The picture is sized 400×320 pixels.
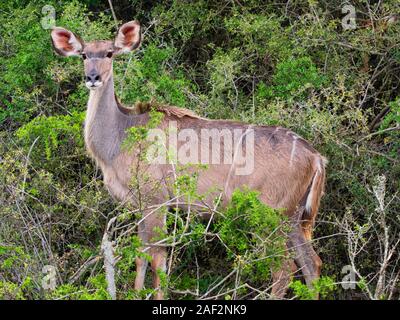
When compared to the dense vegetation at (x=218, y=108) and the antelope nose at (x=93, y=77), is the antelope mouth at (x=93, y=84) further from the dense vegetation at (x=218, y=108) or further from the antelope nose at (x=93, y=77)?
the dense vegetation at (x=218, y=108)

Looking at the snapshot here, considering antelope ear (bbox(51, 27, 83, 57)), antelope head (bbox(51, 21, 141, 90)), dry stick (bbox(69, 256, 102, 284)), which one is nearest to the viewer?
dry stick (bbox(69, 256, 102, 284))

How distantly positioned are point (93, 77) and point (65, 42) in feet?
2.01

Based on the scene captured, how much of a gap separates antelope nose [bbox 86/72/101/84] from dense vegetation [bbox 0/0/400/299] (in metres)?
0.59

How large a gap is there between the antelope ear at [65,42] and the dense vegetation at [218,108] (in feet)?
0.77

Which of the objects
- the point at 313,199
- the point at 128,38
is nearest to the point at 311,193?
the point at 313,199

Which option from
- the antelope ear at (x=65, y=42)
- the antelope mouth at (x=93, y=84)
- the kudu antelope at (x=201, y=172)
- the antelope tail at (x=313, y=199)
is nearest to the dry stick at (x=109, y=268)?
the kudu antelope at (x=201, y=172)

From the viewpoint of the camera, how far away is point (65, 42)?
26.3 feet

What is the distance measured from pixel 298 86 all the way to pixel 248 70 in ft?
2.84

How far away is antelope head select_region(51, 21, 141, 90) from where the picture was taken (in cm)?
765

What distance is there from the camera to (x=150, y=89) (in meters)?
8.49

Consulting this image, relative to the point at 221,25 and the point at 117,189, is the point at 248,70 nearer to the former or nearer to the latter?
the point at 221,25

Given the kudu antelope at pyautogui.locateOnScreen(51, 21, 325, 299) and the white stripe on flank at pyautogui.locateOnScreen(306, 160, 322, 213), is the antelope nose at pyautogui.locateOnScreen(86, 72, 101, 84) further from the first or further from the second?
the white stripe on flank at pyautogui.locateOnScreen(306, 160, 322, 213)

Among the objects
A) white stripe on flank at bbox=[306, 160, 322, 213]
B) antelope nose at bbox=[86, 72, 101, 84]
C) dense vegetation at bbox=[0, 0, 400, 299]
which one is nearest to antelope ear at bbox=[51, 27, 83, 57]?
dense vegetation at bbox=[0, 0, 400, 299]
